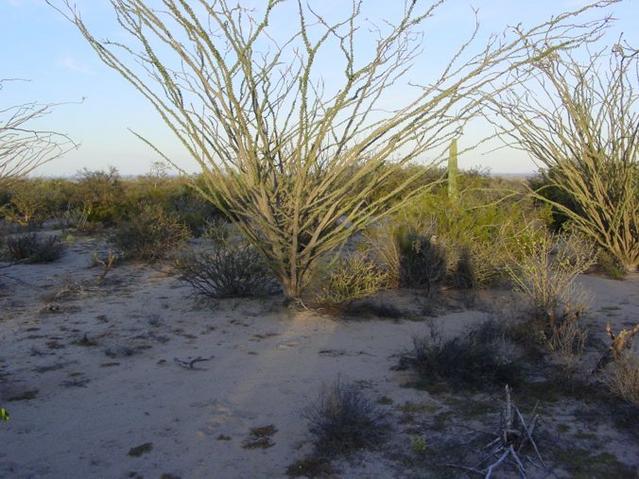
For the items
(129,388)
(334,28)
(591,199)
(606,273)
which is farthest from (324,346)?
(591,199)

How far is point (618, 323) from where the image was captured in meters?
7.11

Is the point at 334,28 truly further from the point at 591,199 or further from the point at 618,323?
the point at 591,199

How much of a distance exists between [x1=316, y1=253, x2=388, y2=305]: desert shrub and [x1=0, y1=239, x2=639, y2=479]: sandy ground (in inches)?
13.9

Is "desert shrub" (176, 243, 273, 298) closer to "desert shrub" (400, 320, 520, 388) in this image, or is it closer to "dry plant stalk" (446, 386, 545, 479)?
"desert shrub" (400, 320, 520, 388)

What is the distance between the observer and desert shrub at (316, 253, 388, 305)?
7.57m

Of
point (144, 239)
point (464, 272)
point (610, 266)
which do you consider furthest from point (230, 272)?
point (610, 266)

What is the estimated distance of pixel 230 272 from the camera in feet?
25.8

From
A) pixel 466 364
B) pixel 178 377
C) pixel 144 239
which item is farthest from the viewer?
pixel 144 239

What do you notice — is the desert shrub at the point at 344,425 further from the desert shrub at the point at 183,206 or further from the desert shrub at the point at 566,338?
the desert shrub at the point at 183,206

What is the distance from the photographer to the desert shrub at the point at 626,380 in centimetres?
436

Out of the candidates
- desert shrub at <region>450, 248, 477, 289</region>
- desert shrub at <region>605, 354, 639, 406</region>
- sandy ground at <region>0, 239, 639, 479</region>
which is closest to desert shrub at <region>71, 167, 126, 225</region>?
sandy ground at <region>0, 239, 639, 479</region>

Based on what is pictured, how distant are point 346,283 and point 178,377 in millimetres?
2769

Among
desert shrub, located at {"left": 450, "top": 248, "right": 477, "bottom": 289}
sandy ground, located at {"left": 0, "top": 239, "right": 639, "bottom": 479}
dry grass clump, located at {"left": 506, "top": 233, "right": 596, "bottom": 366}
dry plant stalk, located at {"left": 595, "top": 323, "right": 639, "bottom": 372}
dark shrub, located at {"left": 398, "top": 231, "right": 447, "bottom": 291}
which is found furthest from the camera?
desert shrub, located at {"left": 450, "top": 248, "right": 477, "bottom": 289}

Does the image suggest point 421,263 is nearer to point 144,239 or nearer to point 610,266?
point 610,266
